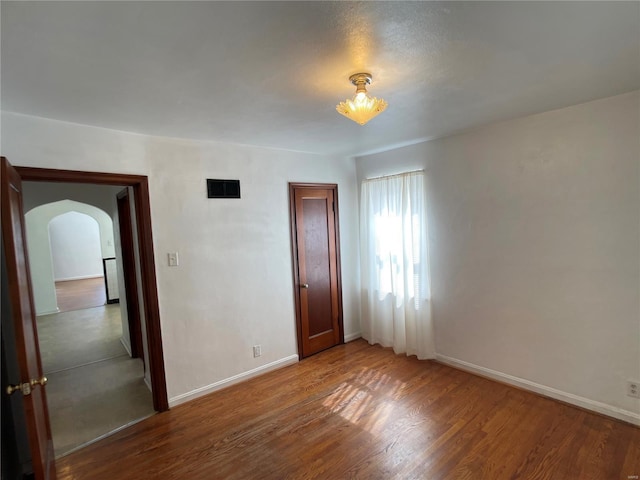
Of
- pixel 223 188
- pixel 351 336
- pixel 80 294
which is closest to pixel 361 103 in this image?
pixel 223 188

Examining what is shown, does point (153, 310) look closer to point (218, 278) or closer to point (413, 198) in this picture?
point (218, 278)

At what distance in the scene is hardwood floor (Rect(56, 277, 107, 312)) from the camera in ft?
23.7

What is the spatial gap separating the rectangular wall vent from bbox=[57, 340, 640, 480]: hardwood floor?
76.1 inches

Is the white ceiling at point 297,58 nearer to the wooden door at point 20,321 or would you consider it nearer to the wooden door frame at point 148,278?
the wooden door frame at point 148,278

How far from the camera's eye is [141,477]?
214 centimetres

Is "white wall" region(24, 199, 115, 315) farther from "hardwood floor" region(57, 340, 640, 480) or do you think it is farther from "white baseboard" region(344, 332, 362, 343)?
"white baseboard" region(344, 332, 362, 343)

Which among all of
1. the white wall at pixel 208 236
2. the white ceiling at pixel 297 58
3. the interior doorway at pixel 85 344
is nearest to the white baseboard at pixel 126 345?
the interior doorway at pixel 85 344

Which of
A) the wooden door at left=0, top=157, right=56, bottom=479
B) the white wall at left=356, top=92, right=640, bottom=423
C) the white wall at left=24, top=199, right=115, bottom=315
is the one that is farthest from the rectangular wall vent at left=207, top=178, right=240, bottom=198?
the white wall at left=24, top=199, right=115, bottom=315

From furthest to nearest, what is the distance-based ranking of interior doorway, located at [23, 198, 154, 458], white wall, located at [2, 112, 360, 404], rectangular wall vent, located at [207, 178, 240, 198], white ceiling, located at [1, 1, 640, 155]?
1. rectangular wall vent, located at [207, 178, 240, 198]
2. interior doorway, located at [23, 198, 154, 458]
3. white wall, located at [2, 112, 360, 404]
4. white ceiling, located at [1, 1, 640, 155]

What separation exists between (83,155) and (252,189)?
1445 millimetres

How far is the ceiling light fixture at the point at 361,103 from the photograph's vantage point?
177 cm

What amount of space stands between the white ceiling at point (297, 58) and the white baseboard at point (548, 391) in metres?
2.33

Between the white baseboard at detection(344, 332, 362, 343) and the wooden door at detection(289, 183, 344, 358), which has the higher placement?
the wooden door at detection(289, 183, 344, 358)

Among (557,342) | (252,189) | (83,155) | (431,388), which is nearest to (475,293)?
(557,342)
